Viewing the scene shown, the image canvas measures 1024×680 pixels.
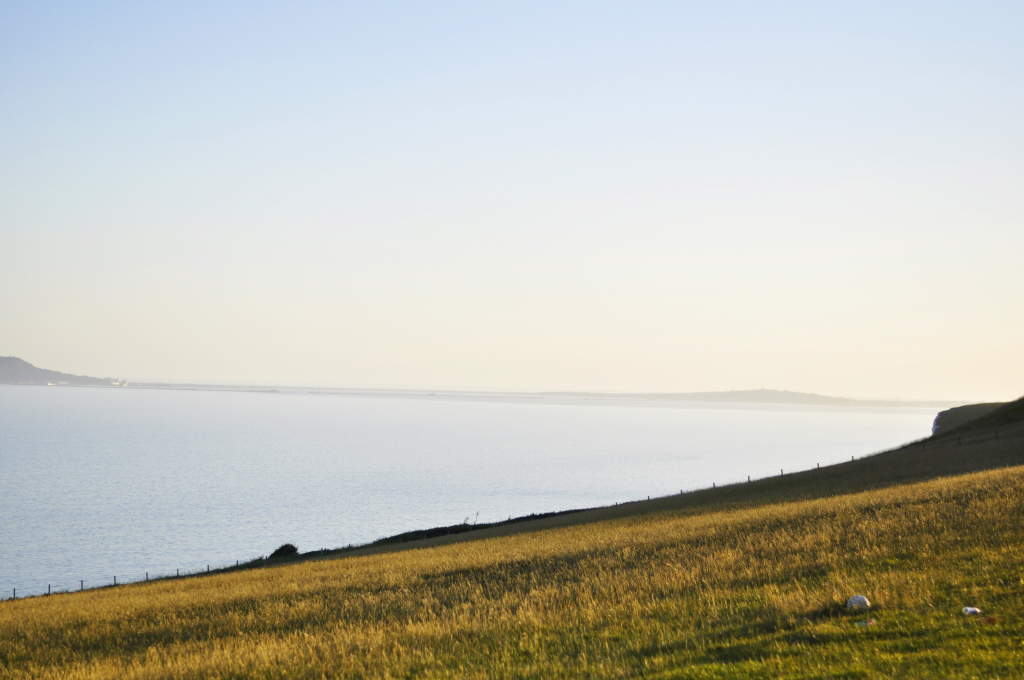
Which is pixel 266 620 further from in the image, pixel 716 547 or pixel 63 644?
pixel 716 547

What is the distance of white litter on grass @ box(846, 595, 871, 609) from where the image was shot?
1096 centimetres

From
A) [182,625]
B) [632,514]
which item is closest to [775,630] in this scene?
[182,625]

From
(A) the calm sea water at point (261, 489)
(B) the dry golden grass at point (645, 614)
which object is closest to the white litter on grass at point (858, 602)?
(B) the dry golden grass at point (645, 614)

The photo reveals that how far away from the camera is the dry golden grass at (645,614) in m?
9.55

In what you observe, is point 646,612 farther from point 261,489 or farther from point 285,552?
point 261,489

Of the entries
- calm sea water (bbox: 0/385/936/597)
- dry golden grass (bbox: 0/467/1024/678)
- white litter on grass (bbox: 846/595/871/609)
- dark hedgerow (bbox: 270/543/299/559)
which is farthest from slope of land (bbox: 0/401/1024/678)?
calm sea water (bbox: 0/385/936/597)

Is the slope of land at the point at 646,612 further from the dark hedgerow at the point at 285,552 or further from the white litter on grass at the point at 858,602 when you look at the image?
the dark hedgerow at the point at 285,552

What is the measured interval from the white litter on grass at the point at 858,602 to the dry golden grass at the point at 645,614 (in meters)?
0.19

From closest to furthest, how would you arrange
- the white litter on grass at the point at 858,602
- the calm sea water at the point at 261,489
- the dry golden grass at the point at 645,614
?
the dry golden grass at the point at 645,614 → the white litter on grass at the point at 858,602 → the calm sea water at the point at 261,489

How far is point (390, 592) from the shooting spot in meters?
19.5

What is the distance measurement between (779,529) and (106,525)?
7522 centimetres

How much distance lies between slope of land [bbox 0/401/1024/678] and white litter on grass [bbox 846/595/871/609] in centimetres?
20

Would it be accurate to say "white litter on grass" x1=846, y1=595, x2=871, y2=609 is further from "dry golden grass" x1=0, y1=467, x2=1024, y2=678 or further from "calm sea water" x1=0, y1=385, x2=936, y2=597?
"calm sea water" x1=0, y1=385, x2=936, y2=597

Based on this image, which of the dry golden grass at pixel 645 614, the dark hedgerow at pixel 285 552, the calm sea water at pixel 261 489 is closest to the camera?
the dry golden grass at pixel 645 614
